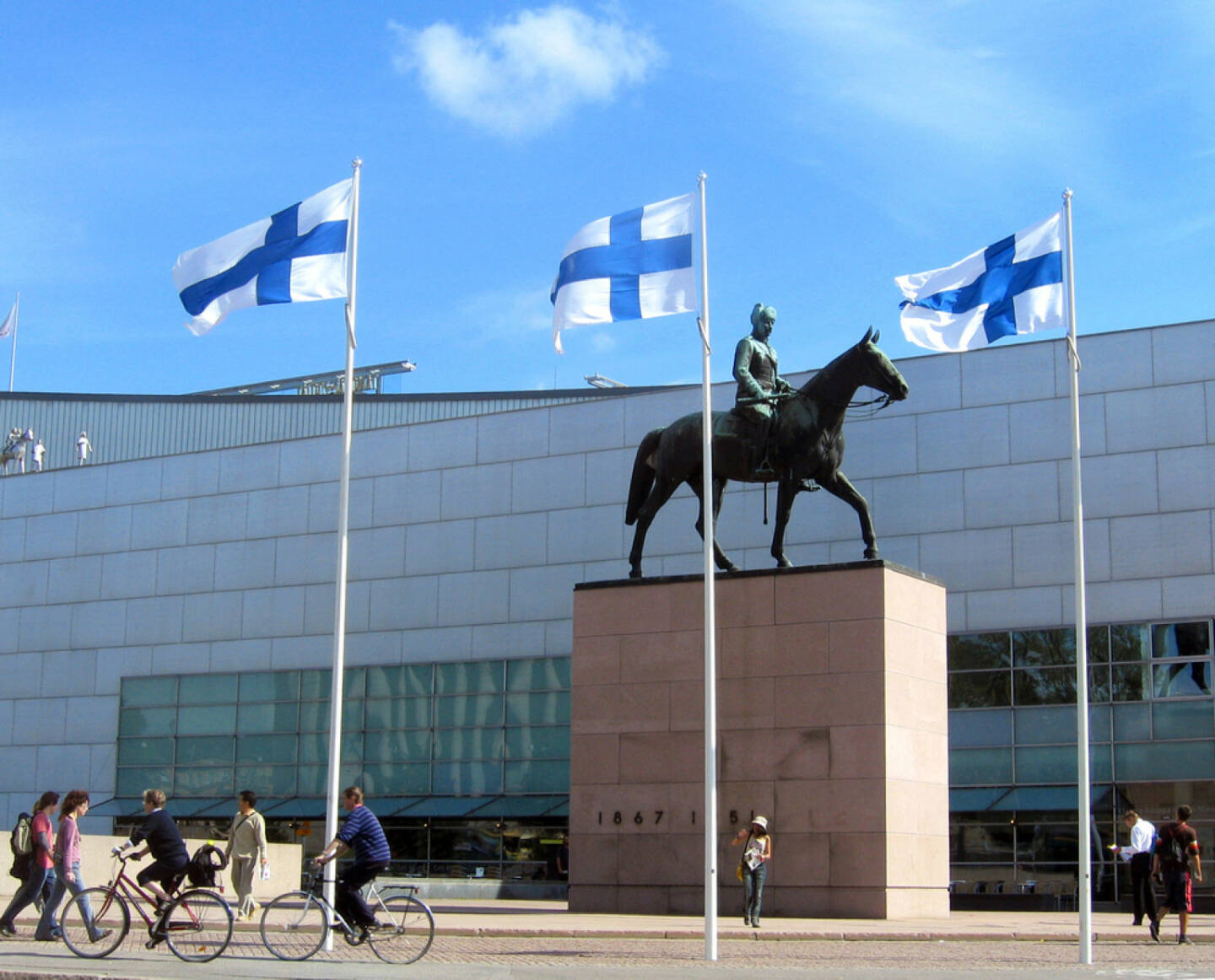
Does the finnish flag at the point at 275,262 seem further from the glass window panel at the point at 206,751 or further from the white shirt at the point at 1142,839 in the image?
the glass window panel at the point at 206,751

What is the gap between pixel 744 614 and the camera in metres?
24.7

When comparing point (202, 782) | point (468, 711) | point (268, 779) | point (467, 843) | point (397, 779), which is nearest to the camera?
point (467, 843)

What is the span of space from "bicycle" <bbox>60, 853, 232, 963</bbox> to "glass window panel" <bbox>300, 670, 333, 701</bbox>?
30684mm

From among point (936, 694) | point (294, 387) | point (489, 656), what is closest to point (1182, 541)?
point (936, 694)

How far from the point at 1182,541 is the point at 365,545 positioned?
74.1ft

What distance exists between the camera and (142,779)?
50.6 metres

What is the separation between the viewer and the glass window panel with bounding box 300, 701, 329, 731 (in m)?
48.1

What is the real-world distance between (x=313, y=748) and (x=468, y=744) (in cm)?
504

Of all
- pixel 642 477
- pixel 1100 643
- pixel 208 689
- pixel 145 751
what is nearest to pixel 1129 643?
pixel 1100 643

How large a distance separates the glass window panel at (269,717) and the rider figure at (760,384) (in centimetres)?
2631

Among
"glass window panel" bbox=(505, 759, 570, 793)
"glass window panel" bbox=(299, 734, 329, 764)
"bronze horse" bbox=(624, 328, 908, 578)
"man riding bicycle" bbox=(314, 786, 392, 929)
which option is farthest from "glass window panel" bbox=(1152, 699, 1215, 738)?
"man riding bicycle" bbox=(314, 786, 392, 929)

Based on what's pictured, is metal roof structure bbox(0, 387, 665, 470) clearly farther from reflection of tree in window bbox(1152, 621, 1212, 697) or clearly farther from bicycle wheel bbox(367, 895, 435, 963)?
bicycle wheel bbox(367, 895, 435, 963)

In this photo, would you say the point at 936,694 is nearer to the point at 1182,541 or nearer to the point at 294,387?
the point at 1182,541

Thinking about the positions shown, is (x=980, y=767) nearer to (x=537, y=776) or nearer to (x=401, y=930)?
(x=537, y=776)
